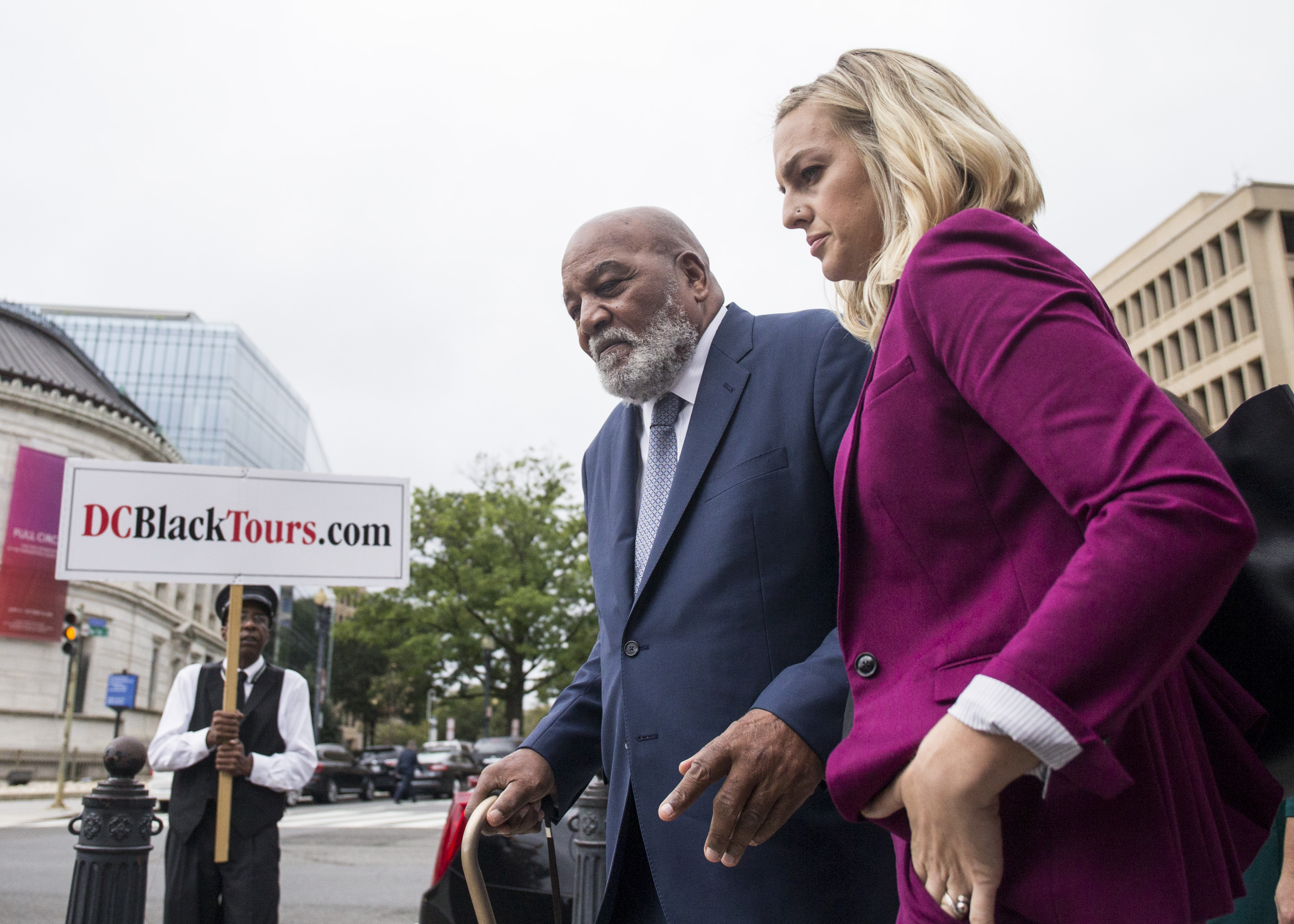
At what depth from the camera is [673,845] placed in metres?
1.96

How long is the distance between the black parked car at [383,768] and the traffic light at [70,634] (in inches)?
352

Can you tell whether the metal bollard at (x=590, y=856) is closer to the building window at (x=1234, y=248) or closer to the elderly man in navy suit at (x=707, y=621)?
→ the elderly man in navy suit at (x=707, y=621)

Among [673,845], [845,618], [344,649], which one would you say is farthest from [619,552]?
[344,649]

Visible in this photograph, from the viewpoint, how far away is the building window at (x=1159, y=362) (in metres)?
54.8

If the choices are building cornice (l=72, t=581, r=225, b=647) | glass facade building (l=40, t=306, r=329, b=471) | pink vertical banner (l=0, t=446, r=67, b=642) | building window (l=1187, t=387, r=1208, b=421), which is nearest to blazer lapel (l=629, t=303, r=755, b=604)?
pink vertical banner (l=0, t=446, r=67, b=642)

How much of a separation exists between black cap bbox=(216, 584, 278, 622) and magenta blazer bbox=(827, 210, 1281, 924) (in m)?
5.21

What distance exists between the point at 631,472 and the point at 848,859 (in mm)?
1010

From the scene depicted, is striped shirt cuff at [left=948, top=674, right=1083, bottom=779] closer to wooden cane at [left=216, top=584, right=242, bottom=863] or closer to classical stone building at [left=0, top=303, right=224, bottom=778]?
wooden cane at [left=216, top=584, right=242, bottom=863]

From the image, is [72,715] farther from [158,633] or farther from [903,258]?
[903,258]

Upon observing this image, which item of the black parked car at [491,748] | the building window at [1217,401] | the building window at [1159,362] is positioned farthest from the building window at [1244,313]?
the black parked car at [491,748]

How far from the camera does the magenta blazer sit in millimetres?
1021

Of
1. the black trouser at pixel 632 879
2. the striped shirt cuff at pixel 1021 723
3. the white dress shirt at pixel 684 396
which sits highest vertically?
the white dress shirt at pixel 684 396

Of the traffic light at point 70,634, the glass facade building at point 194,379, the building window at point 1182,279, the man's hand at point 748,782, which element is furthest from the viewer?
the glass facade building at point 194,379

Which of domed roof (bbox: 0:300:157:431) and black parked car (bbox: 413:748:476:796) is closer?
black parked car (bbox: 413:748:476:796)
